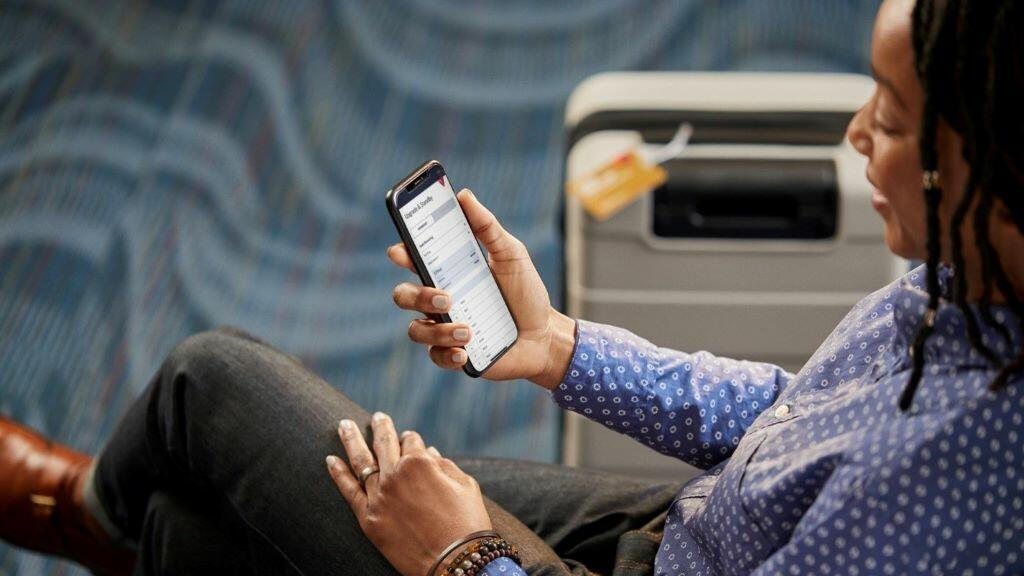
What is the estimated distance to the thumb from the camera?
0.99 m

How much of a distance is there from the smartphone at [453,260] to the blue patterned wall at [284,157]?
732 mm

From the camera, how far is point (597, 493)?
1045mm

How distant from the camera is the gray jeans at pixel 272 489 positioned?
0.93 metres

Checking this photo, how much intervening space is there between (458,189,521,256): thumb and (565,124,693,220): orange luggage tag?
0.36 m

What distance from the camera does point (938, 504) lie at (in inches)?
28.0

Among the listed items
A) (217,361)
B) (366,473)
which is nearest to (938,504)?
(366,473)

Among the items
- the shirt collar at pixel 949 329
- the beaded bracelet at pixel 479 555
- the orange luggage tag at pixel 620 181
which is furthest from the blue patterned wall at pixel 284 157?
the shirt collar at pixel 949 329

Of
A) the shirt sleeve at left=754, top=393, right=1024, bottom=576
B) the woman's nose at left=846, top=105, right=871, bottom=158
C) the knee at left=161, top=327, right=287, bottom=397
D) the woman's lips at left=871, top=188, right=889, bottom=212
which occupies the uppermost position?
the woman's nose at left=846, top=105, right=871, bottom=158

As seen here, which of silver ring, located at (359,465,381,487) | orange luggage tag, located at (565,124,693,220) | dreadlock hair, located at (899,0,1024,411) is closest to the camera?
dreadlock hair, located at (899,0,1024,411)

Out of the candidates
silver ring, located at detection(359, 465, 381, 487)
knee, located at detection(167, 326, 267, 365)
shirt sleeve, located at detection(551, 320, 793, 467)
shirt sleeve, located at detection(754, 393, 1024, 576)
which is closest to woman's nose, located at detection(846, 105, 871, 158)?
shirt sleeve, located at detection(754, 393, 1024, 576)

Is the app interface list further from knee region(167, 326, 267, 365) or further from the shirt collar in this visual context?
the shirt collar

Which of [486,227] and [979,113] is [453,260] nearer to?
[486,227]

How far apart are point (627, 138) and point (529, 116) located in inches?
32.9

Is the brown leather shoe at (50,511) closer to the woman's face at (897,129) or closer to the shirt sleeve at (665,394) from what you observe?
the shirt sleeve at (665,394)
